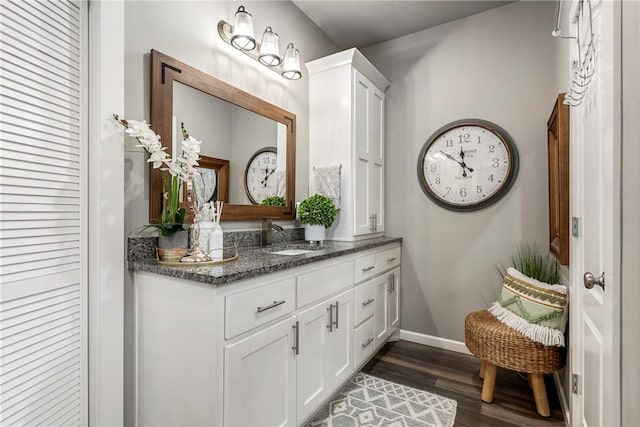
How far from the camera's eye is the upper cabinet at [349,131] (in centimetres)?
252

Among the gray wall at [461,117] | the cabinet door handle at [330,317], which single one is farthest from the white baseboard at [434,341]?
the cabinet door handle at [330,317]

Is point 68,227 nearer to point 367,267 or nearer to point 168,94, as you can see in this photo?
point 168,94

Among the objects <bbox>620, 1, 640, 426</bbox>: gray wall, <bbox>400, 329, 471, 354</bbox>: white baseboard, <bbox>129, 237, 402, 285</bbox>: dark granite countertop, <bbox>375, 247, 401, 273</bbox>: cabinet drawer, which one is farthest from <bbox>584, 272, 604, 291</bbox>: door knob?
<bbox>400, 329, 471, 354</bbox>: white baseboard

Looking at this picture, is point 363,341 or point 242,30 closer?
point 242,30

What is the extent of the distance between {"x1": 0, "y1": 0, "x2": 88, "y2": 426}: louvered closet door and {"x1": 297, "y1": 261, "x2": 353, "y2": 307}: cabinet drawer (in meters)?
0.95

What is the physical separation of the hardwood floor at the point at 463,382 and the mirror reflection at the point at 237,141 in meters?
1.55

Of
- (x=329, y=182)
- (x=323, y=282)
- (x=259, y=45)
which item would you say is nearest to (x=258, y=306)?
(x=323, y=282)

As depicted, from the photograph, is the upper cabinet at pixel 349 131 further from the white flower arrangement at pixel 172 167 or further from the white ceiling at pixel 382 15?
the white flower arrangement at pixel 172 167

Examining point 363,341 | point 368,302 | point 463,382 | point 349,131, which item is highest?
point 349,131

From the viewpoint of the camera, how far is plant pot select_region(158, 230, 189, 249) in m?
1.49

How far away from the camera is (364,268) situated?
7.39 ft

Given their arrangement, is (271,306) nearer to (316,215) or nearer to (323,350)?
(323,350)

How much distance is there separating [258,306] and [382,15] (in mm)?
2558

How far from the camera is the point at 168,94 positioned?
1619 mm
